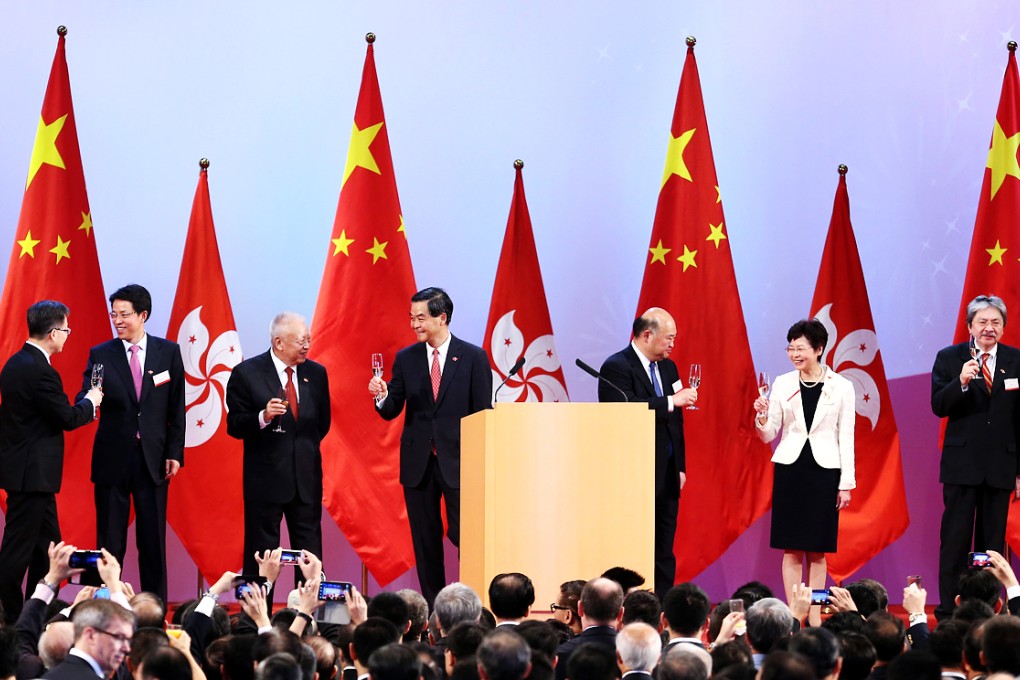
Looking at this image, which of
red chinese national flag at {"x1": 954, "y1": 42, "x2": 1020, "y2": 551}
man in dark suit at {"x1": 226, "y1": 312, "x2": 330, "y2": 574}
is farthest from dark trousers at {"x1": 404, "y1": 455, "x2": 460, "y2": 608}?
red chinese national flag at {"x1": 954, "y1": 42, "x2": 1020, "y2": 551}

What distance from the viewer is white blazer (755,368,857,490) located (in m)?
7.45

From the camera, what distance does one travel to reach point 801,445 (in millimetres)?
7496

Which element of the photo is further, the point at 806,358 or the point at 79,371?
the point at 79,371

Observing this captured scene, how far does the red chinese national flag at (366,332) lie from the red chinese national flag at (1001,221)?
3.08 metres

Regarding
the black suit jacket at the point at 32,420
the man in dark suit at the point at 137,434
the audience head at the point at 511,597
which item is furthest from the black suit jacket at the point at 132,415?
the audience head at the point at 511,597

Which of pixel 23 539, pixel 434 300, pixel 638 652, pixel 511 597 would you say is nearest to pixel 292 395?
pixel 434 300

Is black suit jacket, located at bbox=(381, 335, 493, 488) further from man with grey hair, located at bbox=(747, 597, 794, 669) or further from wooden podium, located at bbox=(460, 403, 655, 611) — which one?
man with grey hair, located at bbox=(747, 597, 794, 669)

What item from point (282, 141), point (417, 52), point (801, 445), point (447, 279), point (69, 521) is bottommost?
point (69, 521)

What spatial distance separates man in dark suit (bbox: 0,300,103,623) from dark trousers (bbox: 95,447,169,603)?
0.28m

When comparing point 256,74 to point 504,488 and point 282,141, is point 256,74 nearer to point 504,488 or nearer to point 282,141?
point 282,141

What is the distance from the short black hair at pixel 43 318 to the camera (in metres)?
7.10

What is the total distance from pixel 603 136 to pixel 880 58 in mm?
1708

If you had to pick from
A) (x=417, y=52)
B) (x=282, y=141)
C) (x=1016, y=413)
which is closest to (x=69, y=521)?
(x=282, y=141)

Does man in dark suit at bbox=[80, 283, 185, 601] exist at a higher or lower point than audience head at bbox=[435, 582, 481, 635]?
higher
